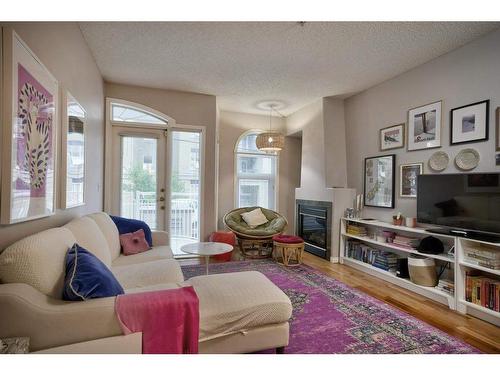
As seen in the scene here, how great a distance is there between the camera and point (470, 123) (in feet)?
8.58

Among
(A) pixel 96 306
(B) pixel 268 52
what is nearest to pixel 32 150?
(A) pixel 96 306

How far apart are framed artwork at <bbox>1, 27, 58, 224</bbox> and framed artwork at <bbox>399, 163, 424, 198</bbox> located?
366 cm

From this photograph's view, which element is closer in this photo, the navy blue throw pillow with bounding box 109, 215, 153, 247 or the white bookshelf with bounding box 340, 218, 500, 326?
the white bookshelf with bounding box 340, 218, 500, 326

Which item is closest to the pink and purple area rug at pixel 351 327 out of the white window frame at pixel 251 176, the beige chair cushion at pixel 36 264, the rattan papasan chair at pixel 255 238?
the rattan papasan chair at pixel 255 238

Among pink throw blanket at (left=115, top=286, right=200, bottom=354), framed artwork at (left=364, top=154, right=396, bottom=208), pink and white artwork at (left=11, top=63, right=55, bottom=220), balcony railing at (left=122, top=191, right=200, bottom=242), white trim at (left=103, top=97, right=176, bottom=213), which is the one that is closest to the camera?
pink throw blanket at (left=115, top=286, right=200, bottom=354)

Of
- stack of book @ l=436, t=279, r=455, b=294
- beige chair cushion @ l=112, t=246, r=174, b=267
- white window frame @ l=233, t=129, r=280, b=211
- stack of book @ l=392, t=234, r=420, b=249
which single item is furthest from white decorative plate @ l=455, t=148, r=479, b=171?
white window frame @ l=233, t=129, r=280, b=211

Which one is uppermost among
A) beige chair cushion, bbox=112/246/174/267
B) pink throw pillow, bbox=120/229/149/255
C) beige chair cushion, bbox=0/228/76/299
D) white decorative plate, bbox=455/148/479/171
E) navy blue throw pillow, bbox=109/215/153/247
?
white decorative plate, bbox=455/148/479/171

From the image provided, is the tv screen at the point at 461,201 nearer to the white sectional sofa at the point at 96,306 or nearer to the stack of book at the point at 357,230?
the stack of book at the point at 357,230

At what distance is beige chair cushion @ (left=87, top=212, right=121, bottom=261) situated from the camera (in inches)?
99.0

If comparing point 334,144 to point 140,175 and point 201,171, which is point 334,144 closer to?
point 201,171

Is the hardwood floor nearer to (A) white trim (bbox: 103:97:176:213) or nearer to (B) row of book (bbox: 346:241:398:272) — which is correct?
(B) row of book (bbox: 346:241:398:272)

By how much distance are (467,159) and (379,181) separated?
1136 millimetres

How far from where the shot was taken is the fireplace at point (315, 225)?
13.7 ft

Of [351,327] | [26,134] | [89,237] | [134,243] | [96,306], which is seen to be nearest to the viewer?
[96,306]
